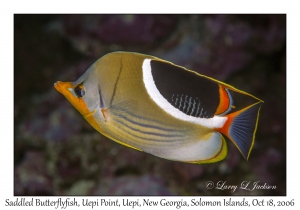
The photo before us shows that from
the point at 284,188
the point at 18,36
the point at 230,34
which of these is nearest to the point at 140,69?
the point at 230,34

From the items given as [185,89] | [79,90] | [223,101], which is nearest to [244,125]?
Answer: [223,101]

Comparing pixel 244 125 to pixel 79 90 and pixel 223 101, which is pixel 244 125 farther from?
pixel 79 90

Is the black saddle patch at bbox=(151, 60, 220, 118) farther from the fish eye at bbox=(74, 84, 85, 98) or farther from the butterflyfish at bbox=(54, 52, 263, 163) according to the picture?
the fish eye at bbox=(74, 84, 85, 98)

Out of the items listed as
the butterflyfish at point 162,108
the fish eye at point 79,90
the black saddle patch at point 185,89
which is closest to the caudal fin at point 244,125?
the butterflyfish at point 162,108

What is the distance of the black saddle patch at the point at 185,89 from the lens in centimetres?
110

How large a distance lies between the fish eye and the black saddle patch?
0.33 m

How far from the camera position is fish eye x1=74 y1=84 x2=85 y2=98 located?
1.19m

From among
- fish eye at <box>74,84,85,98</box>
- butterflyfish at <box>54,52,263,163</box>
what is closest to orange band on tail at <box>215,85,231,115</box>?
butterflyfish at <box>54,52,263,163</box>

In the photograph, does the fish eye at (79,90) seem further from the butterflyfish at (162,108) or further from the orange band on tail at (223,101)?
the orange band on tail at (223,101)

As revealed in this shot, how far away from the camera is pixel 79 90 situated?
1189mm

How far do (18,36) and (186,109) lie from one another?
2.36 metres

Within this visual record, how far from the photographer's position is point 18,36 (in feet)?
9.11
